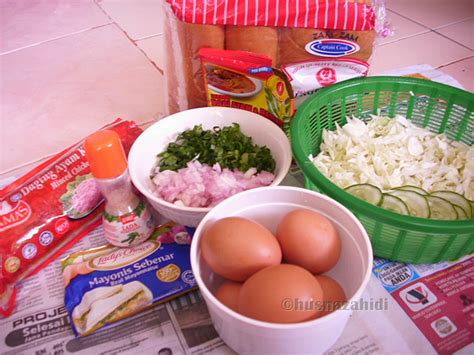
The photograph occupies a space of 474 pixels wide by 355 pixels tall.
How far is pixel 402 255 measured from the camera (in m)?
0.62

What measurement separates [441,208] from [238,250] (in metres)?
0.35

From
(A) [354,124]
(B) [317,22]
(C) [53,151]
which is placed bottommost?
(C) [53,151]

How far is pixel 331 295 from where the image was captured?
19.4 inches

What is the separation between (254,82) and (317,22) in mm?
149

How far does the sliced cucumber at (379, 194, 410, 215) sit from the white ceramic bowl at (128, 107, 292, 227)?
153 mm

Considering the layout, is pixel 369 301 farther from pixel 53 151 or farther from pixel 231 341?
pixel 53 151

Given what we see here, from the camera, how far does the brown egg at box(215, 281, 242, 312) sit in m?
0.48

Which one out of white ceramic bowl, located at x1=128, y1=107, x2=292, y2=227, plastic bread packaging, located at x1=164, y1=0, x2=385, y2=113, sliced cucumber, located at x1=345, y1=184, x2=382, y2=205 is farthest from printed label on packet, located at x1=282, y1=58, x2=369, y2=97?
sliced cucumber, located at x1=345, y1=184, x2=382, y2=205

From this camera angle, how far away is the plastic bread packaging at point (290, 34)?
0.71 meters

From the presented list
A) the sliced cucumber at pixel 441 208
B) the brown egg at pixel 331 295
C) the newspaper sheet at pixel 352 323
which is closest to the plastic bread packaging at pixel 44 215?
the newspaper sheet at pixel 352 323

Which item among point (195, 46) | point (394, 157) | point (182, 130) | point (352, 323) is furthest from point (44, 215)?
point (394, 157)

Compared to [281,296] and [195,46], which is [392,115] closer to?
[195,46]

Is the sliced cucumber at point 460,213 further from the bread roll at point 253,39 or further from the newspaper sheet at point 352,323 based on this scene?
the bread roll at point 253,39

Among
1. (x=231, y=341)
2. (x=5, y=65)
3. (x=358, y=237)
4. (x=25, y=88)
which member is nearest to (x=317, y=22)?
(x=358, y=237)
